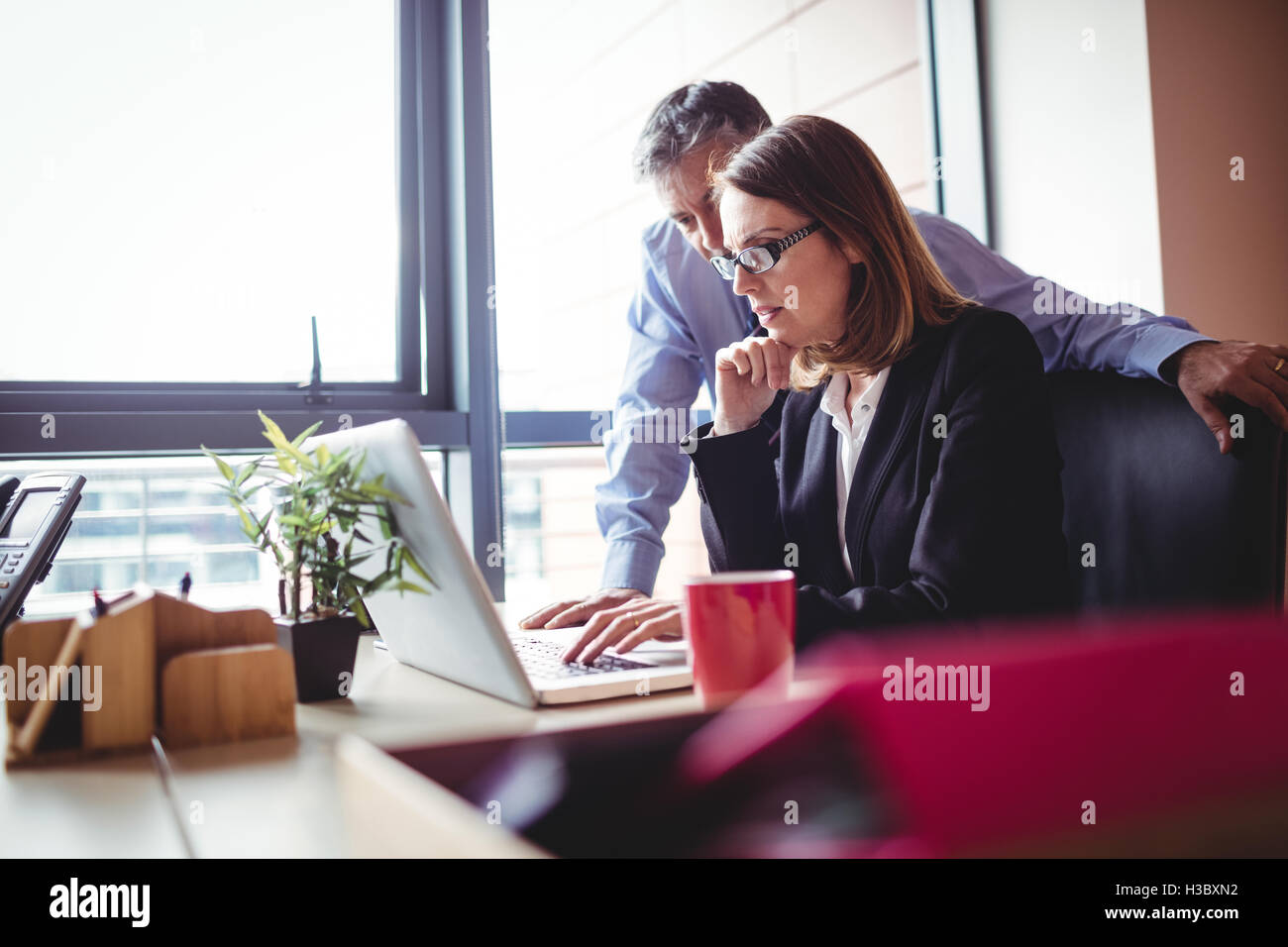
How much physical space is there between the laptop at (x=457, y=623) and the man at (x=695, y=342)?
8 cm

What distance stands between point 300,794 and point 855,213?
1065 millimetres

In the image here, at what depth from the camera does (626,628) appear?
0.97 metres

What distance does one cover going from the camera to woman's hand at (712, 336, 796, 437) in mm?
1454

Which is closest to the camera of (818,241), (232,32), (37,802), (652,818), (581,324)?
(37,802)

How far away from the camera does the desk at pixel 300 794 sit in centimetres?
50

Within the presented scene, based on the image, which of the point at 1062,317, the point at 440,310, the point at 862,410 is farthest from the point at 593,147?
the point at 862,410

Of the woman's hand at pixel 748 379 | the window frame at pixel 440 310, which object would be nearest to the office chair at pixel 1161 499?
the woman's hand at pixel 748 379

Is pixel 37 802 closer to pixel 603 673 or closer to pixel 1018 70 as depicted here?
pixel 603 673

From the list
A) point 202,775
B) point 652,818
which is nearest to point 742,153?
point 652,818

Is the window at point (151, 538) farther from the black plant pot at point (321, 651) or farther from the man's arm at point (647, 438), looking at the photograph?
the black plant pot at point (321, 651)

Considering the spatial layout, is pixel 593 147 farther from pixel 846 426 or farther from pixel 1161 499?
pixel 1161 499

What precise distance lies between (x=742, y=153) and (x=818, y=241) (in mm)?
172

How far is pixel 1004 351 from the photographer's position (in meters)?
1.25

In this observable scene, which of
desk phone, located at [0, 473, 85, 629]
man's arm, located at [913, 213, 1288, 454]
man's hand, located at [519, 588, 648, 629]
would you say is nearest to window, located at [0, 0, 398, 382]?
desk phone, located at [0, 473, 85, 629]
